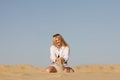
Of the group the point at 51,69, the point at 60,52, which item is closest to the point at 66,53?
the point at 60,52

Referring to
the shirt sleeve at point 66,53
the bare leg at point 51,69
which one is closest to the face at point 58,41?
the shirt sleeve at point 66,53

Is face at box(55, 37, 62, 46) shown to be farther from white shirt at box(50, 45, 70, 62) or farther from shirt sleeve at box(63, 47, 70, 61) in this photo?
shirt sleeve at box(63, 47, 70, 61)

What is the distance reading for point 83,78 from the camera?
20.5ft

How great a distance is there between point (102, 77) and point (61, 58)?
2.92m

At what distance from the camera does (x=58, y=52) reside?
9.37 metres

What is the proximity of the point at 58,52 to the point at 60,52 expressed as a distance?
67mm

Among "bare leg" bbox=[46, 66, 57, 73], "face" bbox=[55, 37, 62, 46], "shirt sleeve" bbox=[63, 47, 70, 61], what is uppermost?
"face" bbox=[55, 37, 62, 46]

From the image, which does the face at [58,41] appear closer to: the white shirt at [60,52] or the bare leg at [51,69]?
the white shirt at [60,52]

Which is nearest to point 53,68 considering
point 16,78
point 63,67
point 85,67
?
point 63,67

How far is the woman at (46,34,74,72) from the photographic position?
9123 mm

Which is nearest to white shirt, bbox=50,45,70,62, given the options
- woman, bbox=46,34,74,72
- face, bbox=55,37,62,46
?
woman, bbox=46,34,74,72

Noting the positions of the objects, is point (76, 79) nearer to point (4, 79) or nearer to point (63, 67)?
point (4, 79)

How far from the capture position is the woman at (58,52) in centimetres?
912

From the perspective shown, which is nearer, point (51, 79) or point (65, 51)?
point (51, 79)
